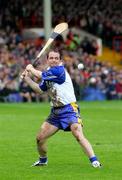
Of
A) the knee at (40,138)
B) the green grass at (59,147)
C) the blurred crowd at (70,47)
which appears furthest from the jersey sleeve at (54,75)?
the blurred crowd at (70,47)

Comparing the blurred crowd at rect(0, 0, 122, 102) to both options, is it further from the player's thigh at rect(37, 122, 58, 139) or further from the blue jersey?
the blue jersey

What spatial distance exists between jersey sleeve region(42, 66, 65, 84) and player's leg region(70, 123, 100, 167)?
755 mm

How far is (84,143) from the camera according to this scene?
1244 cm

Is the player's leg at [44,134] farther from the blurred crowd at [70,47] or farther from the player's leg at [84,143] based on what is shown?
the blurred crowd at [70,47]

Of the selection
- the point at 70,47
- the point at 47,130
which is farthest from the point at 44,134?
the point at 70,47


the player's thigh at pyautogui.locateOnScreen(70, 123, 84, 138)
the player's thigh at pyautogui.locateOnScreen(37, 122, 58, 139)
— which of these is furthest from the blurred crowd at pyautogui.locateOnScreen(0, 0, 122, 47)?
the player's thigh at pyautogui.locateOnScreen(70, 123, 84, 138)

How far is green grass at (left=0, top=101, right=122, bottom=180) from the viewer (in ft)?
40.5

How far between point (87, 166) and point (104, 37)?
30310 mm

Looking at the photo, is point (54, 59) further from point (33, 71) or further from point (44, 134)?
point (44, 134)

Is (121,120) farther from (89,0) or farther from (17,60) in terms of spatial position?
(89,0)

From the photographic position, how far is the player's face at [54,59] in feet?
41.3

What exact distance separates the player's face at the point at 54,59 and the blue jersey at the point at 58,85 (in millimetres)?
65

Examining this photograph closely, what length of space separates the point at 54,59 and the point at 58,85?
420 millimetres

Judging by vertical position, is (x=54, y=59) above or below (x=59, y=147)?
above
